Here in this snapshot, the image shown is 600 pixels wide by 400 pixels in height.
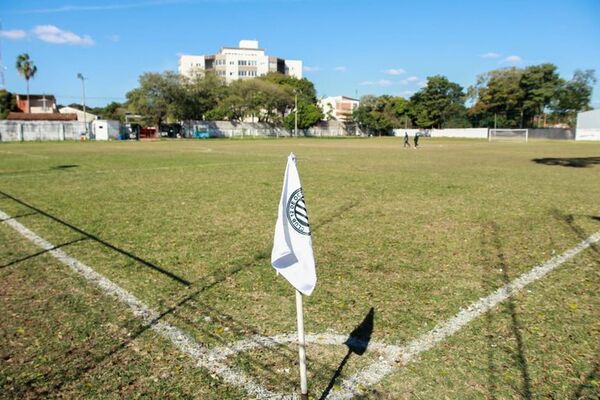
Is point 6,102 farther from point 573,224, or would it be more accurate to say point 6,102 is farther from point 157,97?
point 573,224

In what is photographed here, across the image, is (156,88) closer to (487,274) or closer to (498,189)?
(498,189)

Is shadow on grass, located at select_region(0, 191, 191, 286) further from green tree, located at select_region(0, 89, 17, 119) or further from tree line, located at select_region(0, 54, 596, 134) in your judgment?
green tree, located at select_region(0, 89, 17, 119)

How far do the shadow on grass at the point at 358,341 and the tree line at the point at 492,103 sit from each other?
8792cm

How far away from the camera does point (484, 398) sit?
9.05 ft

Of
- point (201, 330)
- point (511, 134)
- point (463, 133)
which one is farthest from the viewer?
point (463, 133)

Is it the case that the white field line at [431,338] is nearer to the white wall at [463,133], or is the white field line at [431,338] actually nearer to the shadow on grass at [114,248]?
the shadow on grass at [114,248]

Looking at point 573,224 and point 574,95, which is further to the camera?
point 574,95

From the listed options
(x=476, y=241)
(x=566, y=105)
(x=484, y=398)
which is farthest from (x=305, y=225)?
(x=566, y=105)

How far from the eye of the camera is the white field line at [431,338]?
2.92 meters

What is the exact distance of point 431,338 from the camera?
3.53m

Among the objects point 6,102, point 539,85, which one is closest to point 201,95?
point 6,102

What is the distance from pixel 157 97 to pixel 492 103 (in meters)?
63.3

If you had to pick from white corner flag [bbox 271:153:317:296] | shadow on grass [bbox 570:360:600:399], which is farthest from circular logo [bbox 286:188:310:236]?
shadow on grass [bbox 570:360:600:399]

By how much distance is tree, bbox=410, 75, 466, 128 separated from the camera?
3780 inches
